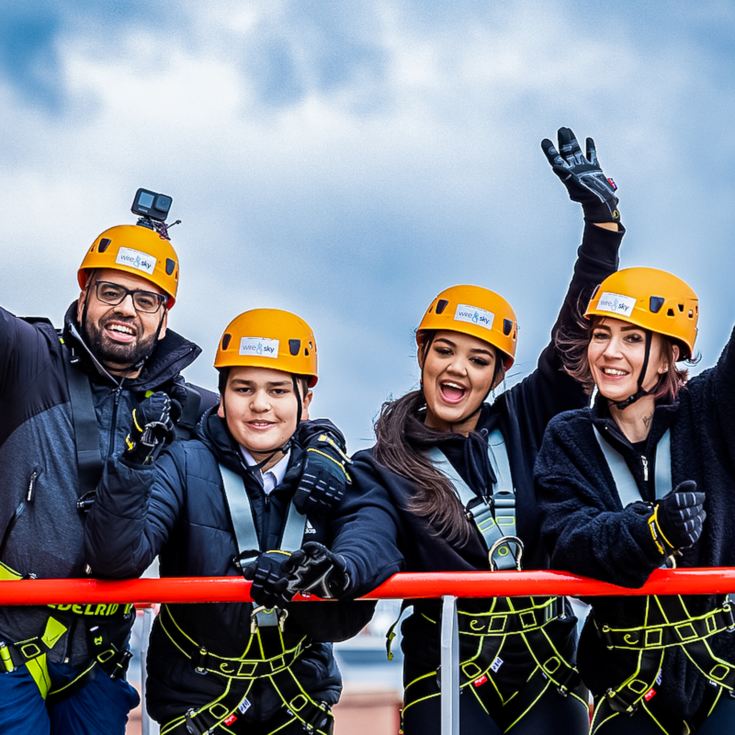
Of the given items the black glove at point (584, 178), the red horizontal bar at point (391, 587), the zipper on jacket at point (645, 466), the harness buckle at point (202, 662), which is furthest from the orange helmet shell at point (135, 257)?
the zipper on jacket at point (645, 466)

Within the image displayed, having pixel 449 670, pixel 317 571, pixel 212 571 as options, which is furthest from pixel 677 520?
pixel 212 571

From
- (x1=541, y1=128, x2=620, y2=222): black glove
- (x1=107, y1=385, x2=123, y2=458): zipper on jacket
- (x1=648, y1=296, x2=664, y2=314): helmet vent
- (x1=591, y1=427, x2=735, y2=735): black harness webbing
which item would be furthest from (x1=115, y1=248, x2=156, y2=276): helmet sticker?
(x1=591, y1=427, x2=735, y2=735): black harness webbing

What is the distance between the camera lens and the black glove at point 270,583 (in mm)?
3424

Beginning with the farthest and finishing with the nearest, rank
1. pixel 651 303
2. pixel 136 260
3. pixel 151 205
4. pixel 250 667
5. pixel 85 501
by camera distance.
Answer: pixel 151 205 → pixel 136 260 → pixel 651 303 → pixel 85 501 → pixel 250 667

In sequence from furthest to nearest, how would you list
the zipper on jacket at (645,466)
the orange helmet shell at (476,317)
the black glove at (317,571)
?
1. the orange helmet shell at (476,317)
2. the zipper on jacket at (645,466)
3. the black glove at (317,571)

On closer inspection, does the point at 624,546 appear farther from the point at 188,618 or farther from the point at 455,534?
the point at 188,618

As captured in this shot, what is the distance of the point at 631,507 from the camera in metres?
3.74

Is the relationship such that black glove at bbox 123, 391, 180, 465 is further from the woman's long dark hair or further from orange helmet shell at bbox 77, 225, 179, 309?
orange helmet shell at bbox 77, 225, 179, 309

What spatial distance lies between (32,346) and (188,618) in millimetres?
1277

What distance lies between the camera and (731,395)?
3885 mm

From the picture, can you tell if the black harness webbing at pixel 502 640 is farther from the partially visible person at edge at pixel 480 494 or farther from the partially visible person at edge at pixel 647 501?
the partially visible person at edge at pixel 647 501

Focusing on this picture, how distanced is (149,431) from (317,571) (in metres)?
0.75

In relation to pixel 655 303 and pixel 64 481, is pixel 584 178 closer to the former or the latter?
pixel 655 303

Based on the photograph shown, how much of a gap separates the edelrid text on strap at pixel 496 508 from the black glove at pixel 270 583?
0.95m
